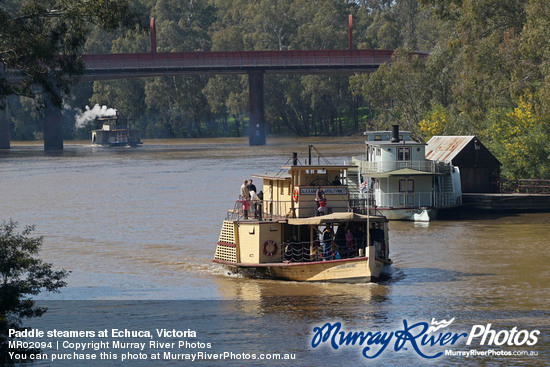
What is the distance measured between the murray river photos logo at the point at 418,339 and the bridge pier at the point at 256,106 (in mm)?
112991

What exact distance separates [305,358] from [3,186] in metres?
65.1

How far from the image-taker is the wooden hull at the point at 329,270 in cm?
3766

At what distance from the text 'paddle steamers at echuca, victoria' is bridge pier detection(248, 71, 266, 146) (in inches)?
4033

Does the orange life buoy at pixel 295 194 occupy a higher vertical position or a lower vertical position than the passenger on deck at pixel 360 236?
higher

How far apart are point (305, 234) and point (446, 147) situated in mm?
28626

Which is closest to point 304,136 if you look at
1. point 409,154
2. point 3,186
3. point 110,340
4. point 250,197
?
point 3,186

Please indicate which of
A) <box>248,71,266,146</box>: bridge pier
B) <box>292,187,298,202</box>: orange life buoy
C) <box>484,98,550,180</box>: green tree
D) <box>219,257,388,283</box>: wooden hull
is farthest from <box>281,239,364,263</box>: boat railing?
<box>248,71,266,146</box>: bridge pier

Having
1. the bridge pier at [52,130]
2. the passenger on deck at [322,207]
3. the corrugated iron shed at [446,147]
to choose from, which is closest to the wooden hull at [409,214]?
the corrugated iron shed at [446,147]

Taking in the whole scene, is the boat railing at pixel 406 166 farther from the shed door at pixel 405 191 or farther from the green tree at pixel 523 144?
the green tree at pixel 523 144

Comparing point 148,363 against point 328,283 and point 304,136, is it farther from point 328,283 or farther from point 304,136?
point 304,136

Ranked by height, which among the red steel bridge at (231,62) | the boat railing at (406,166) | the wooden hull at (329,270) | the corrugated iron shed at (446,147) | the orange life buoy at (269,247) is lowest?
the wooden hull at (329,270)

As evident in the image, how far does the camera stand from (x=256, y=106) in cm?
14688

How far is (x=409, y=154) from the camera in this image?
60.9 metres

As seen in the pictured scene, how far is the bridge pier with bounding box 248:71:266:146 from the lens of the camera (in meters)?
144
